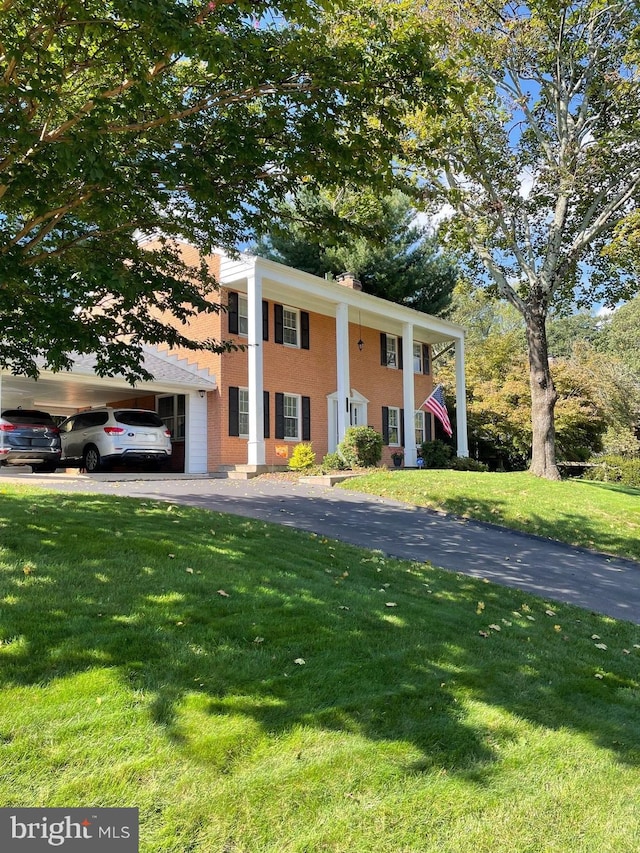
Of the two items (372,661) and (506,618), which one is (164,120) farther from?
(506,618)

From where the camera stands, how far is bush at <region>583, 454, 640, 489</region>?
22.2 meters

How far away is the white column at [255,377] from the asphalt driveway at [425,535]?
9.87 feet

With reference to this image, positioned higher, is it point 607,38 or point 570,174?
point 607,38

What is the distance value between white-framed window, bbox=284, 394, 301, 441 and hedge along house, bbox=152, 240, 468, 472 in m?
0.04

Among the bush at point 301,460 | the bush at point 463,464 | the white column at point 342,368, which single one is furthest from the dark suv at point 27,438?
the bush at point 463,464

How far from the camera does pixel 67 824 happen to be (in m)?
2.22

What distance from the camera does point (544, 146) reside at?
15.9 m

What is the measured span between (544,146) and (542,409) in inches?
280

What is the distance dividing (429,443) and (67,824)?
2146 centimetres

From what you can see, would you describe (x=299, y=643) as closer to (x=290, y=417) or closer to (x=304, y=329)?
(x=290, y=417)

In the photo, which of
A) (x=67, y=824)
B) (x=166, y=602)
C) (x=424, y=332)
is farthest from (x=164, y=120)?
(x=424, y=332)

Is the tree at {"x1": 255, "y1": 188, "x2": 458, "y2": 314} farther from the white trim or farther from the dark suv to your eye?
the dark suv

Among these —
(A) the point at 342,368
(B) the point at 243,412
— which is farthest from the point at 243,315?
(A) the point at 342,368

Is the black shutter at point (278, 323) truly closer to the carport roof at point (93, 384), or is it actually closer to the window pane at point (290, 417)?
the window pane at point (290, 417)
